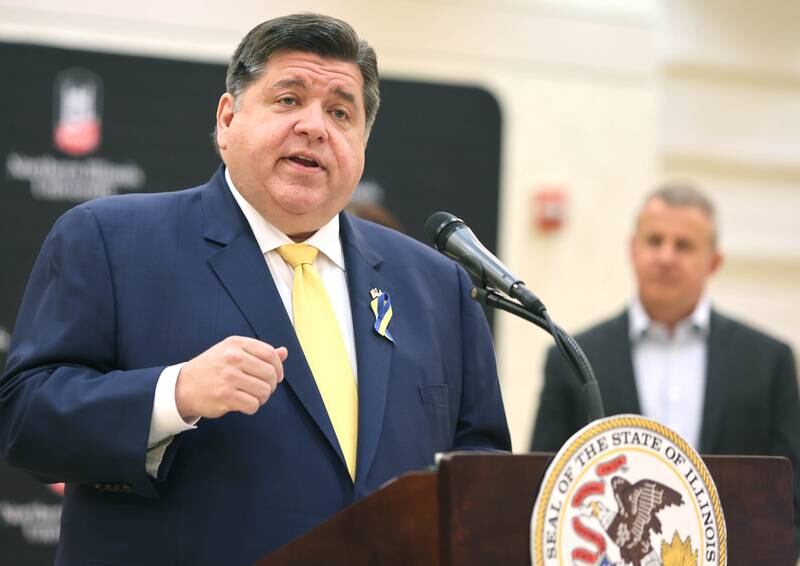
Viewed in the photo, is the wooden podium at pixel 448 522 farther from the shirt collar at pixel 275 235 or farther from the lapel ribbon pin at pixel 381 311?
the shirt collar at pixel 275 235

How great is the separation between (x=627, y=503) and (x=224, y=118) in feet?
4.12

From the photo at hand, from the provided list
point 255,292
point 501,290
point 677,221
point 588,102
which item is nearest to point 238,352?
point 255,292

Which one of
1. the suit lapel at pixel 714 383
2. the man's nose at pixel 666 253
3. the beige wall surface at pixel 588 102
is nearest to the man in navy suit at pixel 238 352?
the suit lapel at pixel 714 383

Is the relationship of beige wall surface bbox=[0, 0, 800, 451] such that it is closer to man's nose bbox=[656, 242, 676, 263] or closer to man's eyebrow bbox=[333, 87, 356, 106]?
man's nose bbox=[656, 242, 676, 263]

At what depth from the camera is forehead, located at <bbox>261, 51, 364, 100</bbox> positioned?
106 inches

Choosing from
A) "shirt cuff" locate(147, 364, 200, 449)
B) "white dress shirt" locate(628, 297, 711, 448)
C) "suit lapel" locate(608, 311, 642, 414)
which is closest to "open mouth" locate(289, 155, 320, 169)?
"shirt cuff" locate(147, 364, 200, 449)

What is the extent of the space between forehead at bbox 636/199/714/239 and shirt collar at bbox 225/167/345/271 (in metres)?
2.50

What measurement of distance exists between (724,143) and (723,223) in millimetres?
420

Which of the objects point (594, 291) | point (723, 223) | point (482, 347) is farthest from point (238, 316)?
point (723, 223)

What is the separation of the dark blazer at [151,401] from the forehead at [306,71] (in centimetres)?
28

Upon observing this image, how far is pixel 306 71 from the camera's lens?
8.85 ft

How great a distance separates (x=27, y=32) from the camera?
208 inches

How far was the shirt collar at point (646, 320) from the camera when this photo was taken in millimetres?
5133

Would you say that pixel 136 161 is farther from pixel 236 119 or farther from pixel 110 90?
pixel 236 119
